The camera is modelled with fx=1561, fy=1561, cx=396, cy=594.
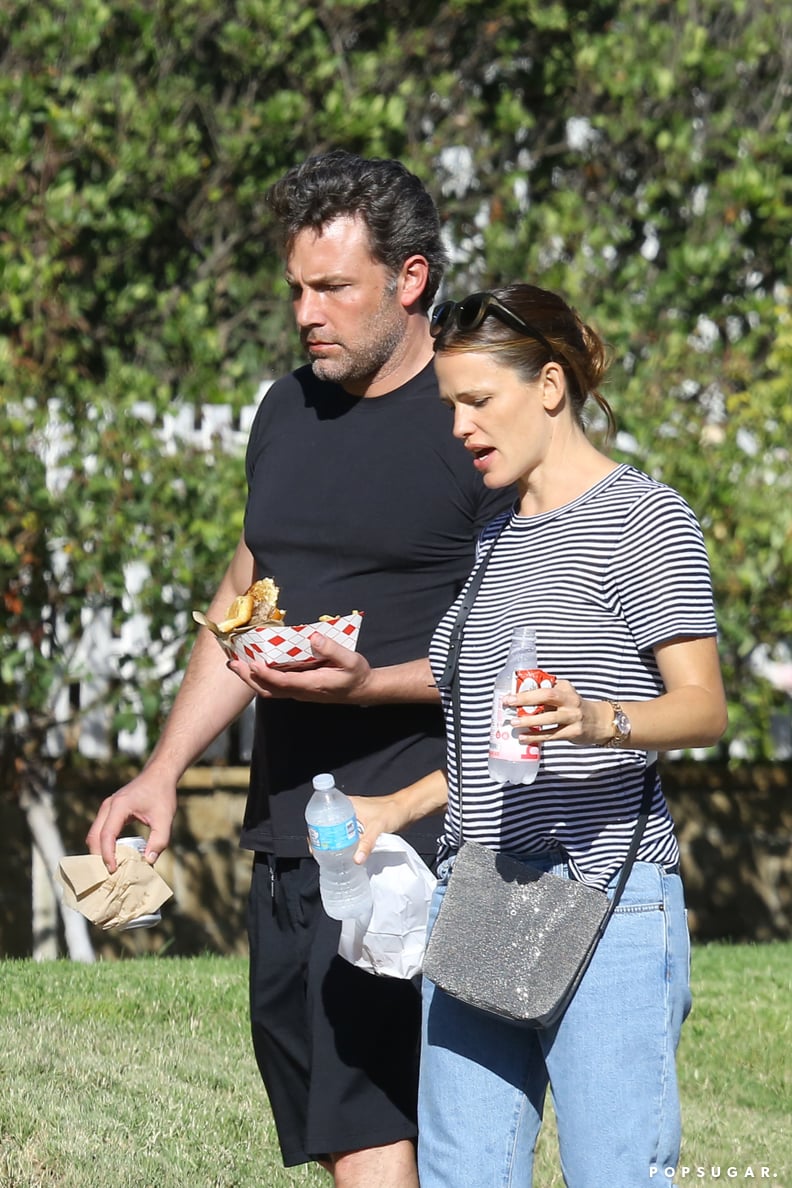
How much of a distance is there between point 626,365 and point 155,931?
3.55 metres

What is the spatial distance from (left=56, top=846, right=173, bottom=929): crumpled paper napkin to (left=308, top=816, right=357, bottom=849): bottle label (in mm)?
542

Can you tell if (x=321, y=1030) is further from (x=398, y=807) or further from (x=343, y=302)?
(x=343, y=302)

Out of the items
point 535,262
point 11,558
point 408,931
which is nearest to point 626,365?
point 535,262

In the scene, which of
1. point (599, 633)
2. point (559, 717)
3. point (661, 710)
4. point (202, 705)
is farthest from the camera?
point (202, 705)

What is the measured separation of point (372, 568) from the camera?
10.1ft

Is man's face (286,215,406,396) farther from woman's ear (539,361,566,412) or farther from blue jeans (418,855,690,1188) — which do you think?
blue jeans (418,855,690,1188)

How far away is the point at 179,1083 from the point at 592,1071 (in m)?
2.09

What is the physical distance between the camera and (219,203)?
7.72m

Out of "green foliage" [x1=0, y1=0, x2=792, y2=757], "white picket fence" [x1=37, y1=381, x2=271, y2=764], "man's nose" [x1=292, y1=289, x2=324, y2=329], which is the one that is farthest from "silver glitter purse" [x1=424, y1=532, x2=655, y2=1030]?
"white picket fence" [x1=37, y1=381, x2=271, y2=764]

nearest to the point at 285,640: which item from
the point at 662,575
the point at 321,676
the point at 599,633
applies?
the point at 321,676

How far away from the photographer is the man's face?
124 inches

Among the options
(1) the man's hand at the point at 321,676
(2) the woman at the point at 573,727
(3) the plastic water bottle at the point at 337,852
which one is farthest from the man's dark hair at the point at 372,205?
(3) the plastic water bottle at the point at 337,852

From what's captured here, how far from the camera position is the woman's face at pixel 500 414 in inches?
100

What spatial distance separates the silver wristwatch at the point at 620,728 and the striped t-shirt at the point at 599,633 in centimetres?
6
